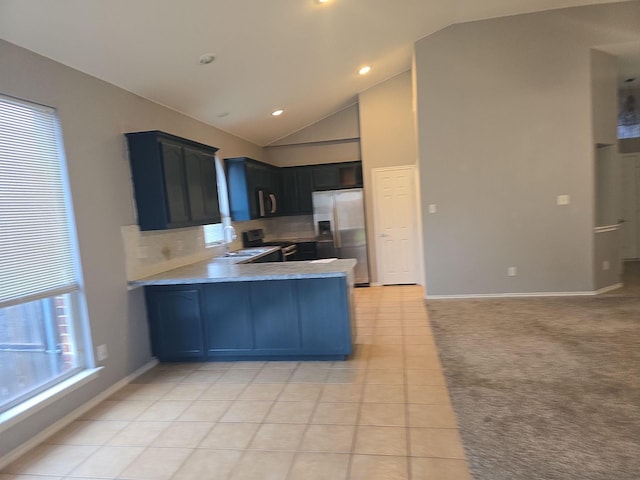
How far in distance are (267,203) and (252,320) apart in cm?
296

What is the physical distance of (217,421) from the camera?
2678 millimetres

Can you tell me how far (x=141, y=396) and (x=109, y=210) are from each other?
1.54m

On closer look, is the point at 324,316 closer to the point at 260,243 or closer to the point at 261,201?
the point at 261,201

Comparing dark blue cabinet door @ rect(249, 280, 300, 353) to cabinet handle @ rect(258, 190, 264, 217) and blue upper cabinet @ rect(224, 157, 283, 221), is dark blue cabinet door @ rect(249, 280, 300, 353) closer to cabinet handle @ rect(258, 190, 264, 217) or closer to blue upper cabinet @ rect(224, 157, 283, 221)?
blue upper cabinet @ rect(224, 157, 283, 221)

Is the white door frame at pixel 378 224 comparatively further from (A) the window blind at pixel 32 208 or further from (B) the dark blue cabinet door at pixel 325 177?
(A) the window blind at pixel 32 208

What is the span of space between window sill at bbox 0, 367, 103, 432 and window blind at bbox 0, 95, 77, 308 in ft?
2.18

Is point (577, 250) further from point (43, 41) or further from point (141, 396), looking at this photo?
point (43, 41)

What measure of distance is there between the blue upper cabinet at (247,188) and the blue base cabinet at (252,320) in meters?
2.13

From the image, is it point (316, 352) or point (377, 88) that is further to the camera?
point (377, 88)

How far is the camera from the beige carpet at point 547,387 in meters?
2.05

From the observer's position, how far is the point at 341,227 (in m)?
6.71

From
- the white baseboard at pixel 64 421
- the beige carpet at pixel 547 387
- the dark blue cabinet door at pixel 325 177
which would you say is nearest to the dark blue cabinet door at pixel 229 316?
the white baseboard at pixel 64 421

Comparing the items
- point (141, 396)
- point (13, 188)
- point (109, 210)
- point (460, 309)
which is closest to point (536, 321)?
point (460, 309)

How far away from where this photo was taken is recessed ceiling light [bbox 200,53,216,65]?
137 inches
